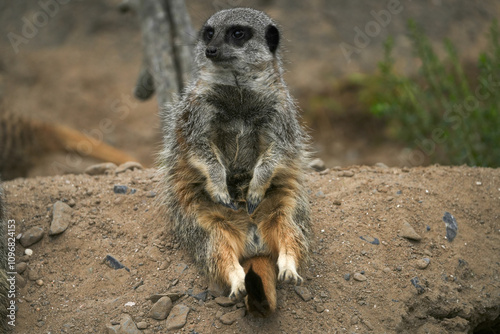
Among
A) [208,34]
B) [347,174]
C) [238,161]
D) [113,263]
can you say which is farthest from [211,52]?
[347,174]

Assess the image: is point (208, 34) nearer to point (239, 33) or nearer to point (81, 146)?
point (239, 33)

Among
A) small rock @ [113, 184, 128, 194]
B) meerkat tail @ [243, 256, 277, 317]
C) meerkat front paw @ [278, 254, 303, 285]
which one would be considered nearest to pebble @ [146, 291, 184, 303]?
meerkat tail @ [243, 256, 277, 317]

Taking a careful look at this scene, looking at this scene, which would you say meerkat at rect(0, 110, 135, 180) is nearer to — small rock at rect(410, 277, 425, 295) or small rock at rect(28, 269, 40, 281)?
small rock at rect(28, 269, 40, 281)

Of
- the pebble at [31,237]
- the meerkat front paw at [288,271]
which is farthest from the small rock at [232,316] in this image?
the pebble at [31,237]

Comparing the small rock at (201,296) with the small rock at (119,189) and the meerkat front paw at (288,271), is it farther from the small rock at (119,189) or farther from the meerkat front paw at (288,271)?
the small rock at (119,189)

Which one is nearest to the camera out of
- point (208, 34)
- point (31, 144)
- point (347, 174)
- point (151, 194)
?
point (208, 34)

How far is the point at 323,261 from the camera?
11.6ft

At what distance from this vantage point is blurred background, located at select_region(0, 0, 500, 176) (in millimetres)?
8523

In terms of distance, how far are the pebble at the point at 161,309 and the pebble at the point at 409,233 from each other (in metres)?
1.77

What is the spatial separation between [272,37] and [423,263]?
1.94 meters

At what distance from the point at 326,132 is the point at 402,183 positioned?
4523mm

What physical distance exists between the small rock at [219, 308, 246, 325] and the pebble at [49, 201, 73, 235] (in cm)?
146

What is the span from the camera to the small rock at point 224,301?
10.3 feet

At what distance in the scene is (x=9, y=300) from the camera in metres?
3.21
